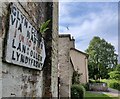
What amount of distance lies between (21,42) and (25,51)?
213 millimetres

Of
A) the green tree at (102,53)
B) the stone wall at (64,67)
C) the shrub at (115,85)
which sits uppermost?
the green tree at (102,53)

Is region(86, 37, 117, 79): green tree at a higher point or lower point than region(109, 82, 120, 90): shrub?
higher

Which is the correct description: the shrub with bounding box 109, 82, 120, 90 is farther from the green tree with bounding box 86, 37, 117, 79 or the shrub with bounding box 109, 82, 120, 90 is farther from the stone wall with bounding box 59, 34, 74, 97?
the stone wall with bounding box 59, 34, 74, 97

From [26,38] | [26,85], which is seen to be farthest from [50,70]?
[26,38]

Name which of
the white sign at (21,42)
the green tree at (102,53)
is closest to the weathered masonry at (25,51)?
the white sign at (21,42)

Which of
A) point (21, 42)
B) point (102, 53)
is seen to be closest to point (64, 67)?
point (21, 42)

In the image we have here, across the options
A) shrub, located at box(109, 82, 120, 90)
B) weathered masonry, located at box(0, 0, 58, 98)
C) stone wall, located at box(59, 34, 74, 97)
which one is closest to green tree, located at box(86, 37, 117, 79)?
shrub, located at box(109, 82, 120, 90)

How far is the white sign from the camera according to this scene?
244 cm

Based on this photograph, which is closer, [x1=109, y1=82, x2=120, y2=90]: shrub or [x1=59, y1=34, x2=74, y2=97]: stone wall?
[x1=59, y1=34, x2=74, y2=97]: stone wall

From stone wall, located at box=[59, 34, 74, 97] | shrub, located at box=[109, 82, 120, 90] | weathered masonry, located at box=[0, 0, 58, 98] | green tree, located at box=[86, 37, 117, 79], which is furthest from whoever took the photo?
green tree, located at box=[86, 37, 117, 79]

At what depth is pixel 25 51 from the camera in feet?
9.55

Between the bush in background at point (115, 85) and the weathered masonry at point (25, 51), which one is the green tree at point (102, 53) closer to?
the bush in background at point (115, 85)

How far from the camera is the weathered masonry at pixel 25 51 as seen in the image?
2373 millimetres

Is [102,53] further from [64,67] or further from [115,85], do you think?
[64,67]
